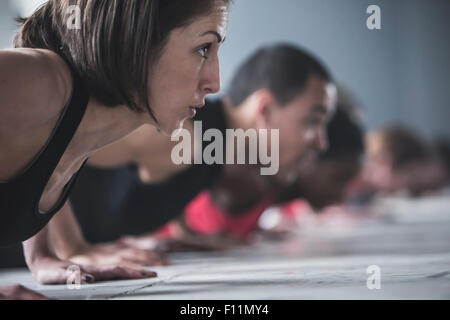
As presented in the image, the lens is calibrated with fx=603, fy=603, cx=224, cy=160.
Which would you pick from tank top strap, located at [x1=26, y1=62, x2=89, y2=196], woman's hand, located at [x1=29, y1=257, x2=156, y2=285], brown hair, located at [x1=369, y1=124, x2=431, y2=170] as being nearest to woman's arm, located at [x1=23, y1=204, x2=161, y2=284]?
woman's hand, located at [x1=29, y1=257, x2=156, y2=285]

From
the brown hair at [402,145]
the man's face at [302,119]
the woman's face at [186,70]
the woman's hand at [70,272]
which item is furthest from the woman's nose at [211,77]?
the brown hair at [402,145]

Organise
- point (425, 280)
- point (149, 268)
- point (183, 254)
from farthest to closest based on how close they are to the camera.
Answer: point (183, 254) < point (149, 268) < point (425, 280)

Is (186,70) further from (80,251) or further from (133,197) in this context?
(133,197)

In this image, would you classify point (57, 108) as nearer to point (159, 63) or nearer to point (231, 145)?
point (159, 63)

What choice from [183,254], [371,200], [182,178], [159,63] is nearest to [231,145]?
[182,178]

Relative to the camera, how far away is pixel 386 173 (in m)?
2.46

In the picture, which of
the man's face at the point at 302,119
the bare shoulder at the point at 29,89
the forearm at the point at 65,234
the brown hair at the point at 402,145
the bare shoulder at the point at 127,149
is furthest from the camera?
the brown hair at the point at 402,145

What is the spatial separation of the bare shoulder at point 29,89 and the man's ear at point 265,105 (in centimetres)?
57

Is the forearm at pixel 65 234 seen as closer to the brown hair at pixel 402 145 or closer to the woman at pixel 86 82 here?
the woman at pixel 86 82

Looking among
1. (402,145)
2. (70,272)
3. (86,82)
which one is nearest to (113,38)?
(86,82)

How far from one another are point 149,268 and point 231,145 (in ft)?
0.93

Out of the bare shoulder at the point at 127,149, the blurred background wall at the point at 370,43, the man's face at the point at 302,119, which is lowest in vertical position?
the bare shoulder at the point at 127,149

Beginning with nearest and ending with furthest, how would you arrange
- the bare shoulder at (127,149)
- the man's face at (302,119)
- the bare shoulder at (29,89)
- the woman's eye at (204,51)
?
the bare shoulder at (29,89)
the woman's eye at (204,51)
the bare shoulder at (127,149)
the man's face at (302,119)

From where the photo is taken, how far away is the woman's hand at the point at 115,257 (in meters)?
0.78
